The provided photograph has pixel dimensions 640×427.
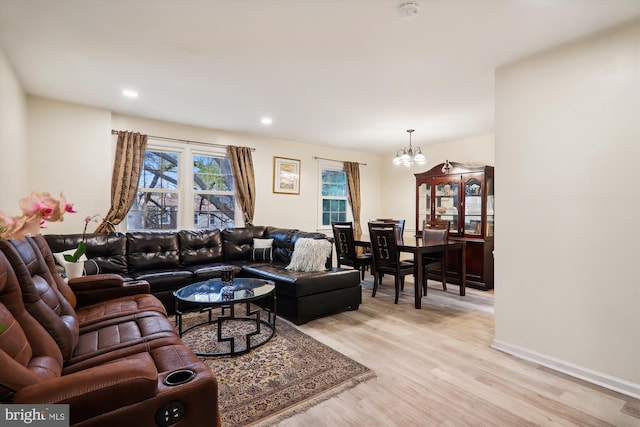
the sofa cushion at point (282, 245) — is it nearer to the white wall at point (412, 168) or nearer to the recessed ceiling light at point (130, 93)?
the recessed ceiling light at point (130, 93)

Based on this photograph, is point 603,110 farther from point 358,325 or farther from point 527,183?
point 358,325

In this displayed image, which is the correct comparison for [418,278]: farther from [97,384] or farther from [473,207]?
[97,384]

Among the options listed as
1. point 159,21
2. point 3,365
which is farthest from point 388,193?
point 3,365

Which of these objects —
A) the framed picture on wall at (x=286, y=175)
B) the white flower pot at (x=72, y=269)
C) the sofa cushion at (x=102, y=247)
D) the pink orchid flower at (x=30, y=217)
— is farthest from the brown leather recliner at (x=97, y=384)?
the framed picture on wall at (x=286, y=175)

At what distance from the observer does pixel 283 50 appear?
8.20 feet

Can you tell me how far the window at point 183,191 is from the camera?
4.43m

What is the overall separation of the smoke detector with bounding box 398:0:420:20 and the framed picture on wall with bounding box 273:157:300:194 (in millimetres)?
3764

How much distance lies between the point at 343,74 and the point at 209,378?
8.60 feet

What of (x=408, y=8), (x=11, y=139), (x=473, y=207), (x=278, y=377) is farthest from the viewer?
(x=473, y=207)

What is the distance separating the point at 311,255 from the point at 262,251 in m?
1.12

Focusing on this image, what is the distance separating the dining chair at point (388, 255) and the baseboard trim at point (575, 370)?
1.38 m

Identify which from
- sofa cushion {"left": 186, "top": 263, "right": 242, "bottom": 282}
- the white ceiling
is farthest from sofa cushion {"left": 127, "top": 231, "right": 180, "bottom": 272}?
the white ceiling

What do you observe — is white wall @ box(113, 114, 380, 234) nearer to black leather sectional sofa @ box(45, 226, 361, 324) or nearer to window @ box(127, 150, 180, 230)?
window @ box(127, 150, 180, 230)

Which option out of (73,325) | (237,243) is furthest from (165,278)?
(73,325)
